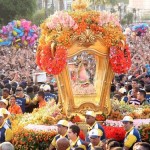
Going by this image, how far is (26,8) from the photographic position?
51.1 m

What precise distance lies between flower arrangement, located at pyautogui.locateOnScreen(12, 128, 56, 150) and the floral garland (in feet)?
5.17

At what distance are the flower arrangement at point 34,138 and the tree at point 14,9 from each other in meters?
36.3

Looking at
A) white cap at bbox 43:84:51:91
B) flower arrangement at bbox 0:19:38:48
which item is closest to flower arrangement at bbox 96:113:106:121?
white cap at bbox 43:84:51:91

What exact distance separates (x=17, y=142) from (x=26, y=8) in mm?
38098

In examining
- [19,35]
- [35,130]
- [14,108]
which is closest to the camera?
[35,130]

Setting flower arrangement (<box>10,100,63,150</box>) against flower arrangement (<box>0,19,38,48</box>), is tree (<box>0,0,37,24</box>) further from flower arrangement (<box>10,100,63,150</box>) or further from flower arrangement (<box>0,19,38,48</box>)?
flower arrangement (<box>10,100,63,150</box>)

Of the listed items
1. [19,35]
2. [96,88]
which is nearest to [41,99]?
[96,88]

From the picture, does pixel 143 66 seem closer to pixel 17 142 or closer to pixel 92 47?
pixel 92 47

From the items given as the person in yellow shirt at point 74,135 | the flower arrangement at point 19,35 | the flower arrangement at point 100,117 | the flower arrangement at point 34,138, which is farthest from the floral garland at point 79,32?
the flower arrangement at point 19,35

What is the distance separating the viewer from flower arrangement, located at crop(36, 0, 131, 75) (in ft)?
48.6

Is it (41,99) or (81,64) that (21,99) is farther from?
(81,64)

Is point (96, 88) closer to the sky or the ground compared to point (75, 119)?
closer to the sky

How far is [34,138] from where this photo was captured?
13984 millimetres

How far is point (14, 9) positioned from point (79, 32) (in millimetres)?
36002
